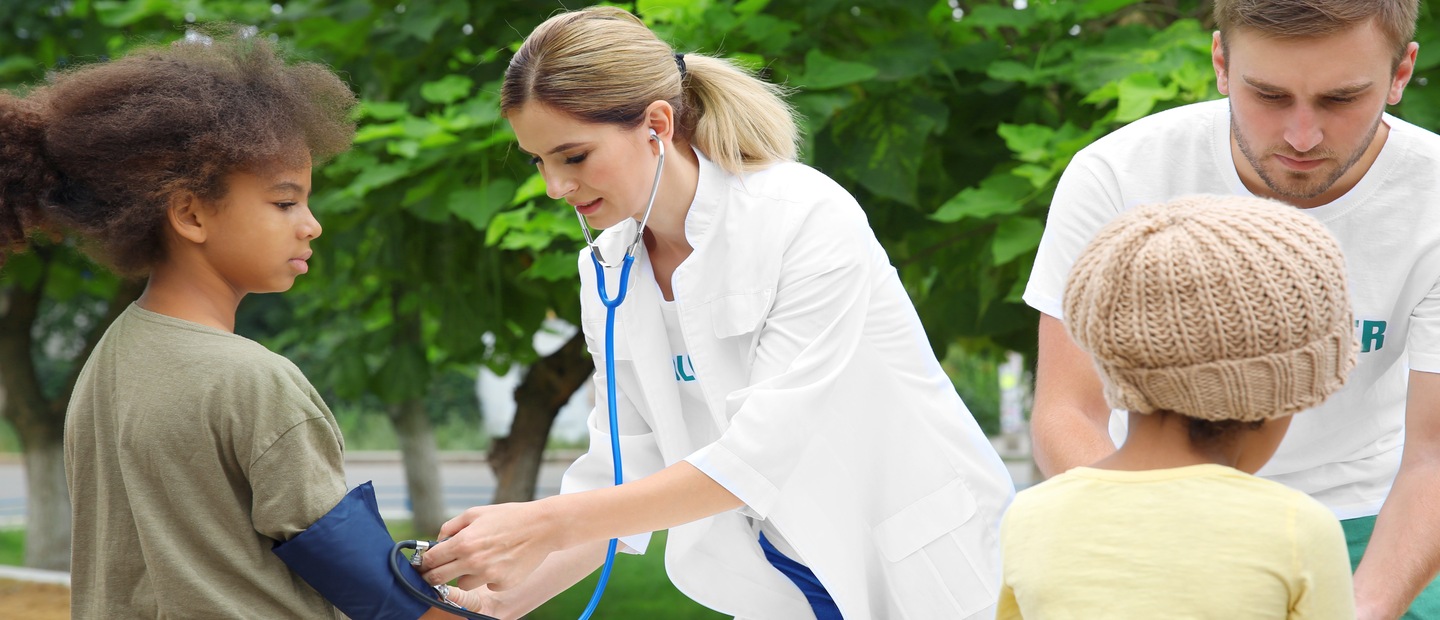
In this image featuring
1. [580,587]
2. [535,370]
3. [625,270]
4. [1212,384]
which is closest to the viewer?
[1212,384]

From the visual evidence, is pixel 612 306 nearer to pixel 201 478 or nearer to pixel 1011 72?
pixel 201 478

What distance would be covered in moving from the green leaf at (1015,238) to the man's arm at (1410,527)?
1.76 metres

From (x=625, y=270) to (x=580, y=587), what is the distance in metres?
5.72

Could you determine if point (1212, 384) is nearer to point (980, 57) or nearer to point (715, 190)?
point (715, 190)

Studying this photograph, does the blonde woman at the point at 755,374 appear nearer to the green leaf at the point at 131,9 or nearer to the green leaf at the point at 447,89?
the green leaf at the point at 447,89

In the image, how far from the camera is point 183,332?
194 cm

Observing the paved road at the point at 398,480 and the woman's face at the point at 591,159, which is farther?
the paved road at the point at 398,480

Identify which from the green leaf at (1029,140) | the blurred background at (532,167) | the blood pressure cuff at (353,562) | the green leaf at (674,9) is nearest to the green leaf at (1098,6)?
the blurred background at (532,167)

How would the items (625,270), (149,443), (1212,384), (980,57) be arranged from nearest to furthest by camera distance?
(1212,384) < (149,443) < (625,270) < (980,57)

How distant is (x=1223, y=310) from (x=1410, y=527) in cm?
77

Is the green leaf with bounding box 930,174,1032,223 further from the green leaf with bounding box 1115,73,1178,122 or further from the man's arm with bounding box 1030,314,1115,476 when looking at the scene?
the man's arm with bounding box 1030,314,1115,476

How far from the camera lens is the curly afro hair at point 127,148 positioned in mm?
1939

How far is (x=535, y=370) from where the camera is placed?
6598 mm

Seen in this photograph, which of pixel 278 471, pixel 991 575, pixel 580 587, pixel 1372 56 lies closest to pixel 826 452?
pixel 991 575
